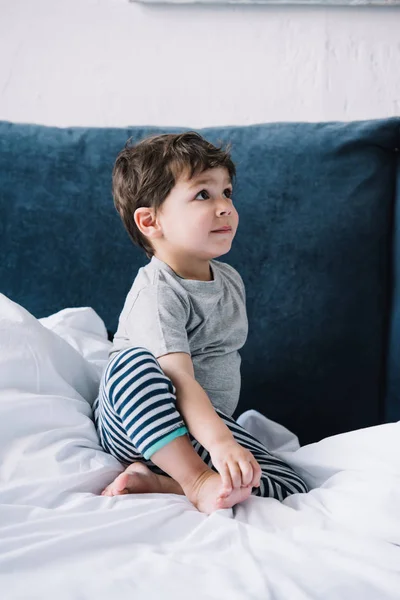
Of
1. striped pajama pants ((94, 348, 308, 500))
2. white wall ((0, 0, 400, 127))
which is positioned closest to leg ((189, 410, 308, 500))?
striped pajama pants ((94, 348, 308, 500))

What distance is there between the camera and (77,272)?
5.07 feet

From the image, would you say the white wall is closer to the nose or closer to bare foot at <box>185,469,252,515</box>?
the nose

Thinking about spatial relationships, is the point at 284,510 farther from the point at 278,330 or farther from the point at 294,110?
the point at 294,110

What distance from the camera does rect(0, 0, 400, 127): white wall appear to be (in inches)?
70.3

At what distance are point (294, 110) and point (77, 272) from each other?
2.22ft

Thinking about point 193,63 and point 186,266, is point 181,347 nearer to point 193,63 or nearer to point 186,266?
point 186,266

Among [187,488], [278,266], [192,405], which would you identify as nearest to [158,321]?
[192,405]

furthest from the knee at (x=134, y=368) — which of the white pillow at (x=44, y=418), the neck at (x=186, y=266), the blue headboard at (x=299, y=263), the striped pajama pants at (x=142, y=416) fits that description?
the blue headboard at (x=299, y=263)

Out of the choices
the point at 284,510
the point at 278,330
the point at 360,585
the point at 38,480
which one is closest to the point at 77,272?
the point at 278,330

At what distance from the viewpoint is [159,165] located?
1292mm

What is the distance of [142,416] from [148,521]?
0.53 feet

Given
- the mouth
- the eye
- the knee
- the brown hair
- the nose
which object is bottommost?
the knee

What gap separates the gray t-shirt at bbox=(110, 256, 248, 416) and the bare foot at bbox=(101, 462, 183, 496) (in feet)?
0.62

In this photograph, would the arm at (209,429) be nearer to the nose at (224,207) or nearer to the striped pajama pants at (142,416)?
the striped pajama pants at (142,416)
